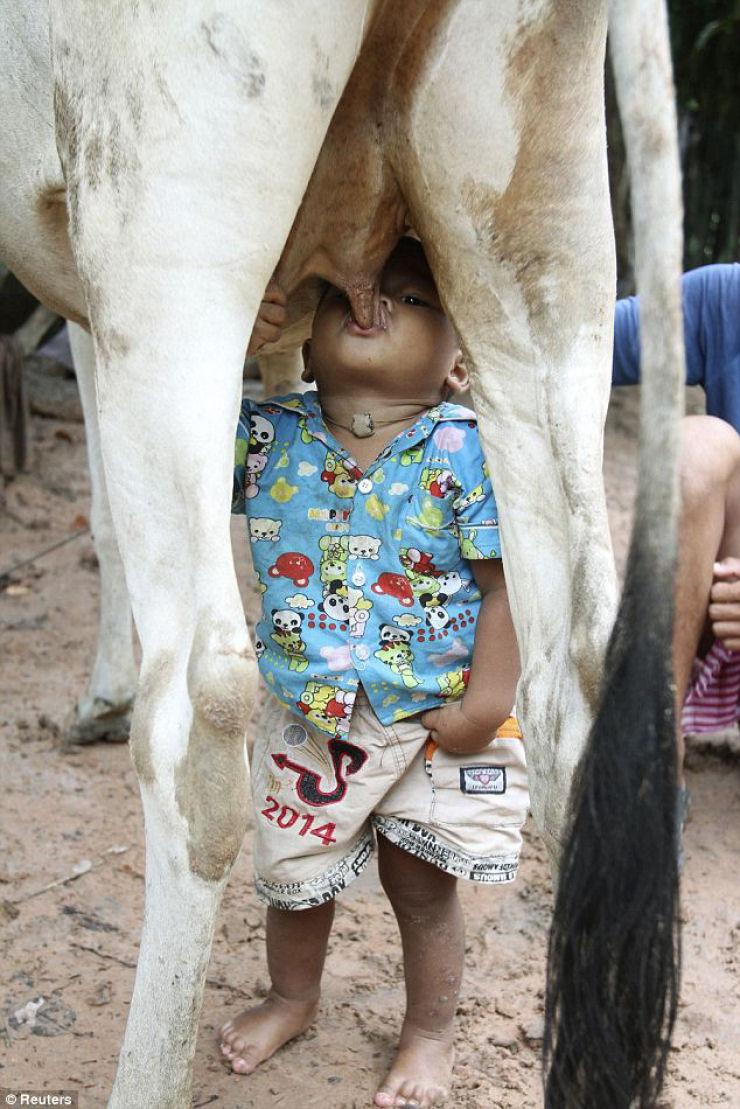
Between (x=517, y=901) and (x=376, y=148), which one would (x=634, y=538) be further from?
(x=517, y=901)

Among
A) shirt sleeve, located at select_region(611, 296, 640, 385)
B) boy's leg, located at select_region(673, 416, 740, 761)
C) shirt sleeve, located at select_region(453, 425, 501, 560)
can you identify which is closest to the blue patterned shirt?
shirt sleeve, located at select_region(453, 425, 501, 560)

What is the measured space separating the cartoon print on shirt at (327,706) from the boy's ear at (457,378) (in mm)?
566

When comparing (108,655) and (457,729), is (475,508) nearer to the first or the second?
(457,729)

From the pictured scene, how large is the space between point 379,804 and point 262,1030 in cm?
49

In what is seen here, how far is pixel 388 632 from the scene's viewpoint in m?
2.14

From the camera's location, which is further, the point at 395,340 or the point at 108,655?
the point at 108,655

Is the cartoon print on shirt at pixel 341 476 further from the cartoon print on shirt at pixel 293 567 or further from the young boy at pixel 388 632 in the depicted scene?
the cartoon print on shirt at pixel 293 567

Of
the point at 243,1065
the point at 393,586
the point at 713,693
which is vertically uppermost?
the point at 393,586

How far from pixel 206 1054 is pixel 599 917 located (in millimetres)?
1060

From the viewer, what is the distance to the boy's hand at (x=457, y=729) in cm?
210

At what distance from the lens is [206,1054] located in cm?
235

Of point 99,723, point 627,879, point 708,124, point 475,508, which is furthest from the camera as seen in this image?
point 708,124

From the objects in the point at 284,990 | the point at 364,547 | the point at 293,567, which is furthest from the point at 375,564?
the point at 284,990

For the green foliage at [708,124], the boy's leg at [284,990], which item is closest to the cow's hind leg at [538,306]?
the boy's leg at [284,990]
